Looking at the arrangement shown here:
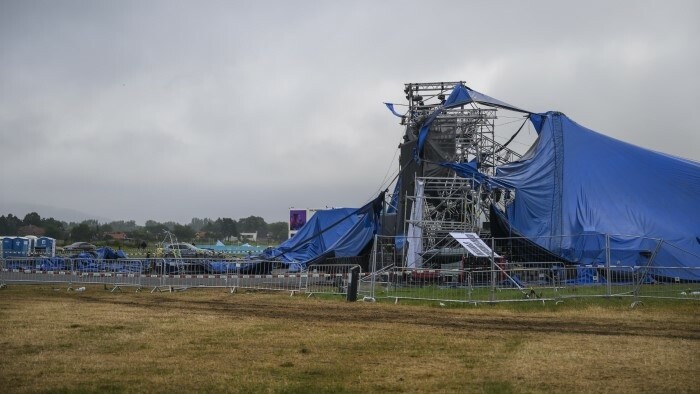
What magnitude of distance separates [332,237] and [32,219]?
86130 mm

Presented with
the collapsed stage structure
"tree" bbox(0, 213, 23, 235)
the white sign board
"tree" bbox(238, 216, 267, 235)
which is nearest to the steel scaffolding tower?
the collapsed stage structure

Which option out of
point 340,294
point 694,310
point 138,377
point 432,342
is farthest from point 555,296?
point 138,377

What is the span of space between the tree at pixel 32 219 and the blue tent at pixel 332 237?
82710 millimetres

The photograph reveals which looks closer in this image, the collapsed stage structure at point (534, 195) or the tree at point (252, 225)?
the collapsed stage structure at point (534, 195)

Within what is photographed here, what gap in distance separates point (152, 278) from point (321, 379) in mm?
18703

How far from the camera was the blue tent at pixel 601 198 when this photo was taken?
25062 mm

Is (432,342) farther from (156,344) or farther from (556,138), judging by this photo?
(556,138)

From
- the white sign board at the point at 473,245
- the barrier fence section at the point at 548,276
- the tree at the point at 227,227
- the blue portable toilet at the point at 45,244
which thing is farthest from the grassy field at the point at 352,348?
the tree at the point at 227,227

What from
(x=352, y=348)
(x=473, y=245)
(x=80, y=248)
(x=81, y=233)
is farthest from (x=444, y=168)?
(x=81, y=233)

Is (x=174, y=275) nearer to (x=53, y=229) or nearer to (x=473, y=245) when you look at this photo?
(x=473, y=245)

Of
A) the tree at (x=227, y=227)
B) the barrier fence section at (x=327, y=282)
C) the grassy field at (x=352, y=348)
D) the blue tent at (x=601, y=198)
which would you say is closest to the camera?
the grassy field at (x=352, y=348)

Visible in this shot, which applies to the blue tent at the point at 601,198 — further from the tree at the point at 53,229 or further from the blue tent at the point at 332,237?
the tree at the point at 53,229

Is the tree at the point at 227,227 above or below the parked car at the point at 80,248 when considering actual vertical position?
above

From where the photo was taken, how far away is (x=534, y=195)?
93.8ft
